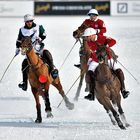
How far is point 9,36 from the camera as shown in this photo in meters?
32.1

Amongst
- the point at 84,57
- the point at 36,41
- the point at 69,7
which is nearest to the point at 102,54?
the point at 36,41

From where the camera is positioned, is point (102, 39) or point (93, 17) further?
point (93, 17)

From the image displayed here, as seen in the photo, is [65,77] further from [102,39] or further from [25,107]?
[102,39]

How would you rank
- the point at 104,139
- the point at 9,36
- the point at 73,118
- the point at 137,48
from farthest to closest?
the point at 9,36
the point at 137,48
the point at 73,118
the point at 104,139

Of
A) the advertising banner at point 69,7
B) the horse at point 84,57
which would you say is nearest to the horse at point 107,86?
the horse at point 84,57

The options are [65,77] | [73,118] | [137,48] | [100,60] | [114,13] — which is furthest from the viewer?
[114,13]

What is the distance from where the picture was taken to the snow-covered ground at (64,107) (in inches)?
497

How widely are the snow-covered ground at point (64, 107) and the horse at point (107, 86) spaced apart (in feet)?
0.93

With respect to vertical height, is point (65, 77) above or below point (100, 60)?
below

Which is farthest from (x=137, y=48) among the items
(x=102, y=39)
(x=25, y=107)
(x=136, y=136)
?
(x=136, y=136)

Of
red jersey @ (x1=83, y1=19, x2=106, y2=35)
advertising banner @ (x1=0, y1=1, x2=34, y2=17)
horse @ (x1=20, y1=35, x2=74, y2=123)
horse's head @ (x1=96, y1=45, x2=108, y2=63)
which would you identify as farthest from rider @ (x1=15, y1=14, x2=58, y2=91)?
advertising banner @ (x1=0, y1=1, x2=34, y2=17)

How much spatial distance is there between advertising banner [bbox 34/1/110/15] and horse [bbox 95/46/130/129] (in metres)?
Answer: 23.7

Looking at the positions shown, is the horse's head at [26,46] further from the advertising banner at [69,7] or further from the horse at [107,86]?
the advertising banner at [69,7]

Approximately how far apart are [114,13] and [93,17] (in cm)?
2024
